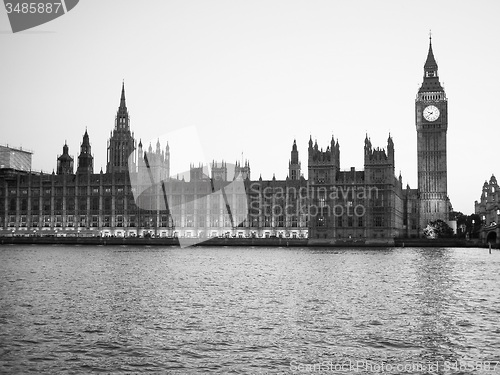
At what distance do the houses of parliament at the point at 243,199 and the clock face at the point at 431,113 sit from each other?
299mm

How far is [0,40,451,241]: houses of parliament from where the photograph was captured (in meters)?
159

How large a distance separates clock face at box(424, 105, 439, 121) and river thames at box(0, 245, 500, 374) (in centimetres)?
14529

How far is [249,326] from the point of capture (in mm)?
32312

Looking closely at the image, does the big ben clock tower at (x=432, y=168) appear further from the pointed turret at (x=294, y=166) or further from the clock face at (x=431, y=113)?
the pointed turret at (x=294, y=166)

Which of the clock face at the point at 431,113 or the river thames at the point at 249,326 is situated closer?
the river thames at the point at 249,326

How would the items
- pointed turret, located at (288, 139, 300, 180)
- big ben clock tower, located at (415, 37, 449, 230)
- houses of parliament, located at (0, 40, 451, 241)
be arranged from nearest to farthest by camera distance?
houses of parliament, located at (0, 40, 451, 241) < pointed turret, located at (288, 139, 300, 180) < big ben clock tower, located at (415, 37, 449, 230)

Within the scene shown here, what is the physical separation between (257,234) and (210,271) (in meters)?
98.6

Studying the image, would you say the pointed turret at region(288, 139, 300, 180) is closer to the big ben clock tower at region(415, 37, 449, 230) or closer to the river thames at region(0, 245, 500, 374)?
the big ben clock tower at region(415, 37, 449, 230)

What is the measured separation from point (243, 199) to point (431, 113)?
223ft

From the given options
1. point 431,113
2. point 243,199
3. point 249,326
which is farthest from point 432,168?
point 249,326

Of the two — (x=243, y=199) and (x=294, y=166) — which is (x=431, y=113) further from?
(x=243, y=199)

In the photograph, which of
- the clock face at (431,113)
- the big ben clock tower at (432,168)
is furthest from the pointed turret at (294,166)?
the clock face at (431,113)

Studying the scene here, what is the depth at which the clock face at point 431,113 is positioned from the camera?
195 meters

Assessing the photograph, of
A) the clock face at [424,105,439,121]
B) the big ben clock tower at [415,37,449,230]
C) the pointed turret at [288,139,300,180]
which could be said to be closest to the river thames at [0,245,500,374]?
the pointed turret at [288,139,300,180]
